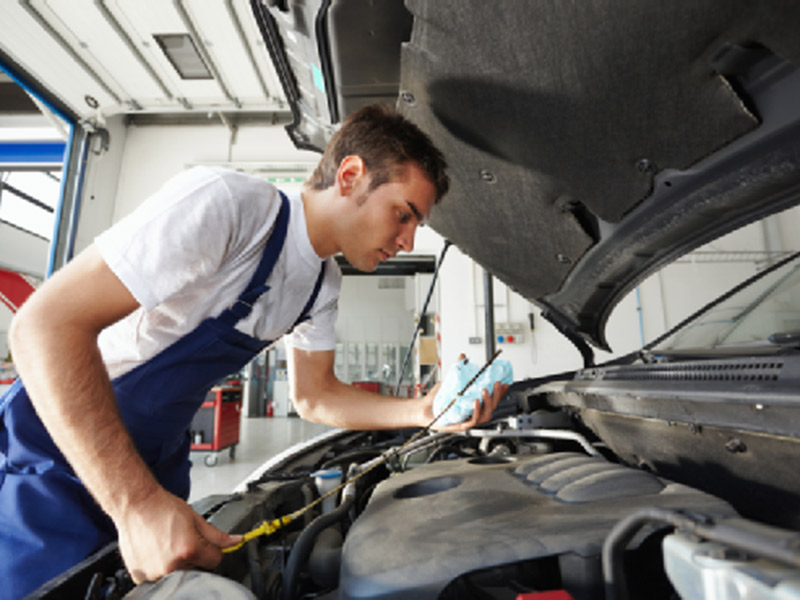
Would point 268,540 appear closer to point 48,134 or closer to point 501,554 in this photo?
point 501,554

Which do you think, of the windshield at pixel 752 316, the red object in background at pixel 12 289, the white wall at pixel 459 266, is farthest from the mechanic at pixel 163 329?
the red object in background at pixel 12 289

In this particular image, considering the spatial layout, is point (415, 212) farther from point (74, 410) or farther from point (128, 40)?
point (128, 40)

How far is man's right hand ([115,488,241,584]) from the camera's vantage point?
613 mm

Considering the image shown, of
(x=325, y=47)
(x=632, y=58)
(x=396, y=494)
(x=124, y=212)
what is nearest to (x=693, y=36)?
(x=632, y=58)

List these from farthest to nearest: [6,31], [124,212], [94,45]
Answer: [124,212] < [94,45] < [6,31]

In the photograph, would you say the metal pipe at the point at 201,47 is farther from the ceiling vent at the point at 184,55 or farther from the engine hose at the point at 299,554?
the engine hose at the point at 299,554

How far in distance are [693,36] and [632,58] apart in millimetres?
76

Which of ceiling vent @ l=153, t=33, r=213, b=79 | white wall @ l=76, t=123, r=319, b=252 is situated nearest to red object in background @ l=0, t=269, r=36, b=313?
white wall @ l=76, t=123, r=319, b=252

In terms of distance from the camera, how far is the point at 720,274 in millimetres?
5020

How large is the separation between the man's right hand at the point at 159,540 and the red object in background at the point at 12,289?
6.87 metres

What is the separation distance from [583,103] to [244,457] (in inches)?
181

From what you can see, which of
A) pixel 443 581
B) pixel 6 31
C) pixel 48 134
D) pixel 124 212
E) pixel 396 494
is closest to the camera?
pixel 443 581

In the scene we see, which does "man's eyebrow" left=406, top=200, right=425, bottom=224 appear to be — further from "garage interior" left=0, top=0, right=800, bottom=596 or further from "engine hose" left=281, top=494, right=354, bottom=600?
"garage interior" left=0, top=0, right=800, bottom=596

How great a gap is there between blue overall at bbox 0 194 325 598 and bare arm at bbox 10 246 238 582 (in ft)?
0.90
